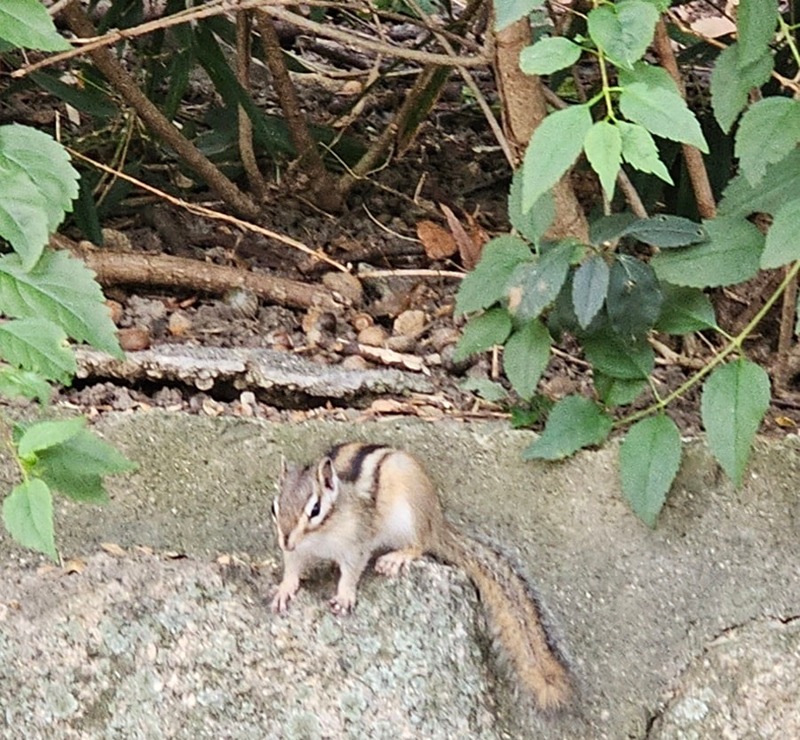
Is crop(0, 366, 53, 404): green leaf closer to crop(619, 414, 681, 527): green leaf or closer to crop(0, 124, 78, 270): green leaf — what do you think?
crop(0, 124, 78, 270): green leaf

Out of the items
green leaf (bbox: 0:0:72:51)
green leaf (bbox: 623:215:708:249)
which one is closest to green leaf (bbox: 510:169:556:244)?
green leaf (bbox: 623:215:708:249)

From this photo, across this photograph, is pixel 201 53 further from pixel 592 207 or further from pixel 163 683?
pixel 163 683

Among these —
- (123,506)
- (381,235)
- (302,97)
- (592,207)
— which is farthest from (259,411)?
(302,97)

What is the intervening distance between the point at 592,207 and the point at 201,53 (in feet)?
3.09

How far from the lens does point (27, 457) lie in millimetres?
1433

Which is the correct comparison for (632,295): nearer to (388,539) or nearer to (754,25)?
(754,25)

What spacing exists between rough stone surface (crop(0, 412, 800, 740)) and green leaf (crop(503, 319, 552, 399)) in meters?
0.17

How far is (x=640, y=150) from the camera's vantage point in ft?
4.66

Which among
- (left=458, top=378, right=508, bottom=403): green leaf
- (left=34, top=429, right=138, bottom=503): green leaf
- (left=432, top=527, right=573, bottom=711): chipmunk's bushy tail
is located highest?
(left=34, top=429, right=138, bottom=503): green leaf

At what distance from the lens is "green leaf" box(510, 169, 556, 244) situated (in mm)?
1994

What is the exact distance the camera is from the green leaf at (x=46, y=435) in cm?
140

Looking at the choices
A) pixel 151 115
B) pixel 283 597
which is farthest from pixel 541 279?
pixel 151 115

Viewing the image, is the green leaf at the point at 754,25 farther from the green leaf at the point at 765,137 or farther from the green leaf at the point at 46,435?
the green leaf at the point at 46,435

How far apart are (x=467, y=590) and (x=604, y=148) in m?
0.88
